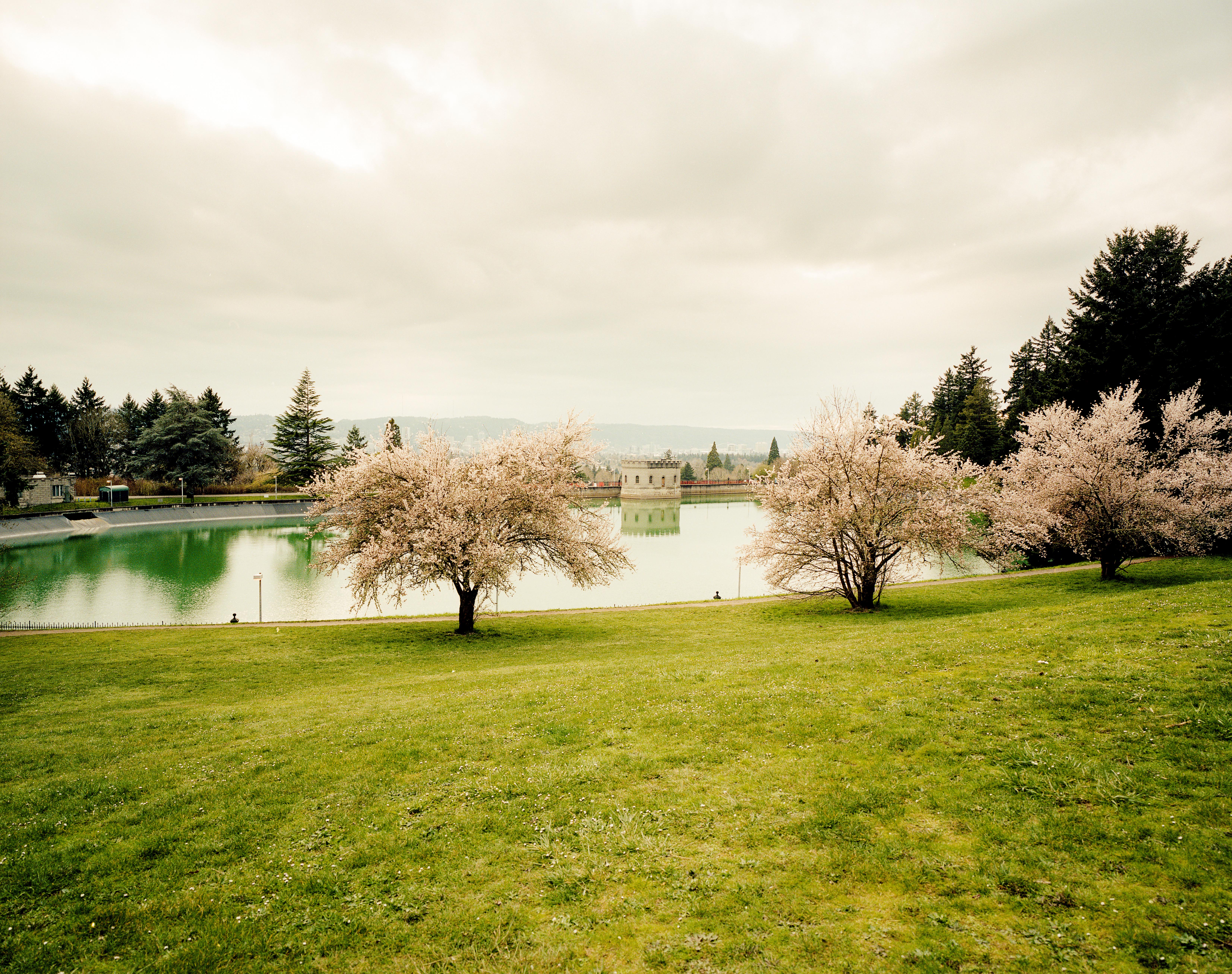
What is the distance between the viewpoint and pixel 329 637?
73.6 feet

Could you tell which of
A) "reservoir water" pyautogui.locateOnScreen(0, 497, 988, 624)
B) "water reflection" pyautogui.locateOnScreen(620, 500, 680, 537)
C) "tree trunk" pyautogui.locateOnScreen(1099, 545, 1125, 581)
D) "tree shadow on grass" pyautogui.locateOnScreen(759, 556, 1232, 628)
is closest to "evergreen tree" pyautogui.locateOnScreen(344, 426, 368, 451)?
"reservoir water" pyautogui.locateOnScreen(0, 497, 988, 624)

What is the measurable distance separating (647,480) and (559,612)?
346ft

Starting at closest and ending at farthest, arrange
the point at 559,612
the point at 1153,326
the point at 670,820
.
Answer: the point at 670,820 → the point at 559,612 → the point at 1153,326

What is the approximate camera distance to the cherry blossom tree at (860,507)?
914 inches

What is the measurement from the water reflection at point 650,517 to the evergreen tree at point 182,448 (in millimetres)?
60361

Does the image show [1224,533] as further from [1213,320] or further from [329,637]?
[329,637]

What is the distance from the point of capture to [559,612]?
28.8m

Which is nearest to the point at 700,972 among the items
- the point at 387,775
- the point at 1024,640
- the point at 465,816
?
the point at 465,816

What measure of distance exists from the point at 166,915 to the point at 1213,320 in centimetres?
5348

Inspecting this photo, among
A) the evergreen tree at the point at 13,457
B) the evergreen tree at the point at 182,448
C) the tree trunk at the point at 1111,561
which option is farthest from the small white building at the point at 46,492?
the tree trunk at the point at 1111,561

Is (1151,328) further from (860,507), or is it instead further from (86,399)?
(86,399)

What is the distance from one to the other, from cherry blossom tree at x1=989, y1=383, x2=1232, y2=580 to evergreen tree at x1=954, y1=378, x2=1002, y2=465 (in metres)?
40.4

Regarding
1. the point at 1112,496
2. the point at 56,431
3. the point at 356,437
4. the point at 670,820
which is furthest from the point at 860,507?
the point at 56,431

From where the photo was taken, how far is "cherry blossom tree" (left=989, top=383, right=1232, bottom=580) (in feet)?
78.6
